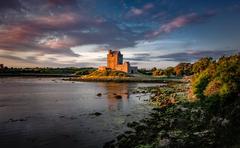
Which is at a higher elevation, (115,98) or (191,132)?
(191,132)

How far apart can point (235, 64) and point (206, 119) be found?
12.0 meters

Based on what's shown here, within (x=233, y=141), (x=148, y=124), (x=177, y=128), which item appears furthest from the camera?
(x=148, y=124)

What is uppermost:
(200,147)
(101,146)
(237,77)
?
(237,77)

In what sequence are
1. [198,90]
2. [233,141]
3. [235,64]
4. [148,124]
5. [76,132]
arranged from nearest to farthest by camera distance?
1. [233,141]
2. [76,132]
3. [148,124]
4. [235,64]
5. [198,90]

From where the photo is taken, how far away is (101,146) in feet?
68.1

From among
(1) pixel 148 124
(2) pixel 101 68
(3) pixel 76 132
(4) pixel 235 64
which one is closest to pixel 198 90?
(4) pixel 235 64

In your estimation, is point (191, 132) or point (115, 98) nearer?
point (191, 132)

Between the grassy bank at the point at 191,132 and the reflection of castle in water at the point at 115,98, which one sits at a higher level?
the grassy bank at the point at 191,132

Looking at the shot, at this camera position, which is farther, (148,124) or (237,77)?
(237,77)

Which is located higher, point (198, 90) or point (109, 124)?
point (198, 90)

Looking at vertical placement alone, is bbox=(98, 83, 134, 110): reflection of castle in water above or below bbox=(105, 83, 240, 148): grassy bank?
below

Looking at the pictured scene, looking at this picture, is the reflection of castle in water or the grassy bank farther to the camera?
the reflection of castle in water

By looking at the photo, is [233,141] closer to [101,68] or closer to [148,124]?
[148,124]

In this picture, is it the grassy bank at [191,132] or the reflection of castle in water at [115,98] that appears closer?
the grassy bank at [191,132]
